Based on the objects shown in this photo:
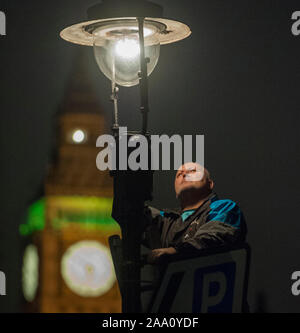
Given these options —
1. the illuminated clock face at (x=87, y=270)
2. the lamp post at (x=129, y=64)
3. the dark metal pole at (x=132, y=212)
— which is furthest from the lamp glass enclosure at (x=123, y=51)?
the illuminated clock face at (x=87, y=270)

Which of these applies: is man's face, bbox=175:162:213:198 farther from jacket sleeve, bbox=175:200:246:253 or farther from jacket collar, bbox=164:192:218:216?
jacket sleeve, bbox=175:200:246:253

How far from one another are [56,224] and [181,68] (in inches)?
1291

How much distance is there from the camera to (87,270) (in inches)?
1356

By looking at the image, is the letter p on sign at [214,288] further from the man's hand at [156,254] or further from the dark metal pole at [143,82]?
the dark metal pole at [143,82]

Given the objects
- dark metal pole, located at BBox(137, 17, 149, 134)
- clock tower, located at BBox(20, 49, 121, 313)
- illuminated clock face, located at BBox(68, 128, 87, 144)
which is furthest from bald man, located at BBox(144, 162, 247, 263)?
illuminated clock face, located at BBox(68, 128, 87, 144)

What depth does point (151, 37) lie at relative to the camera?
9.93 feet

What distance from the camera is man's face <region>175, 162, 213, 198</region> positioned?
3.34 meters

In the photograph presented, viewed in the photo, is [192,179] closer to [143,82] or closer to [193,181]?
[193,181]

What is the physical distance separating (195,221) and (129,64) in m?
0.71

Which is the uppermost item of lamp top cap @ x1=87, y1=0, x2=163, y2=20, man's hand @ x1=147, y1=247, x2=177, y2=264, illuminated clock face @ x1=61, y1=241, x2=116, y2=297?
lamp top cap @ x1=87, y1=0, x2=163, y2=20

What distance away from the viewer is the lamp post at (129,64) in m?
2.82

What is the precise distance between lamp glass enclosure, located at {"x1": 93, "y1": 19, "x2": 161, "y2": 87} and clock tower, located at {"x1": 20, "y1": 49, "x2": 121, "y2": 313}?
91.3ft

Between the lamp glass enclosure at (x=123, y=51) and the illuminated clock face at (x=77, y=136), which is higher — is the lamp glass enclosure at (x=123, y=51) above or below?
above
